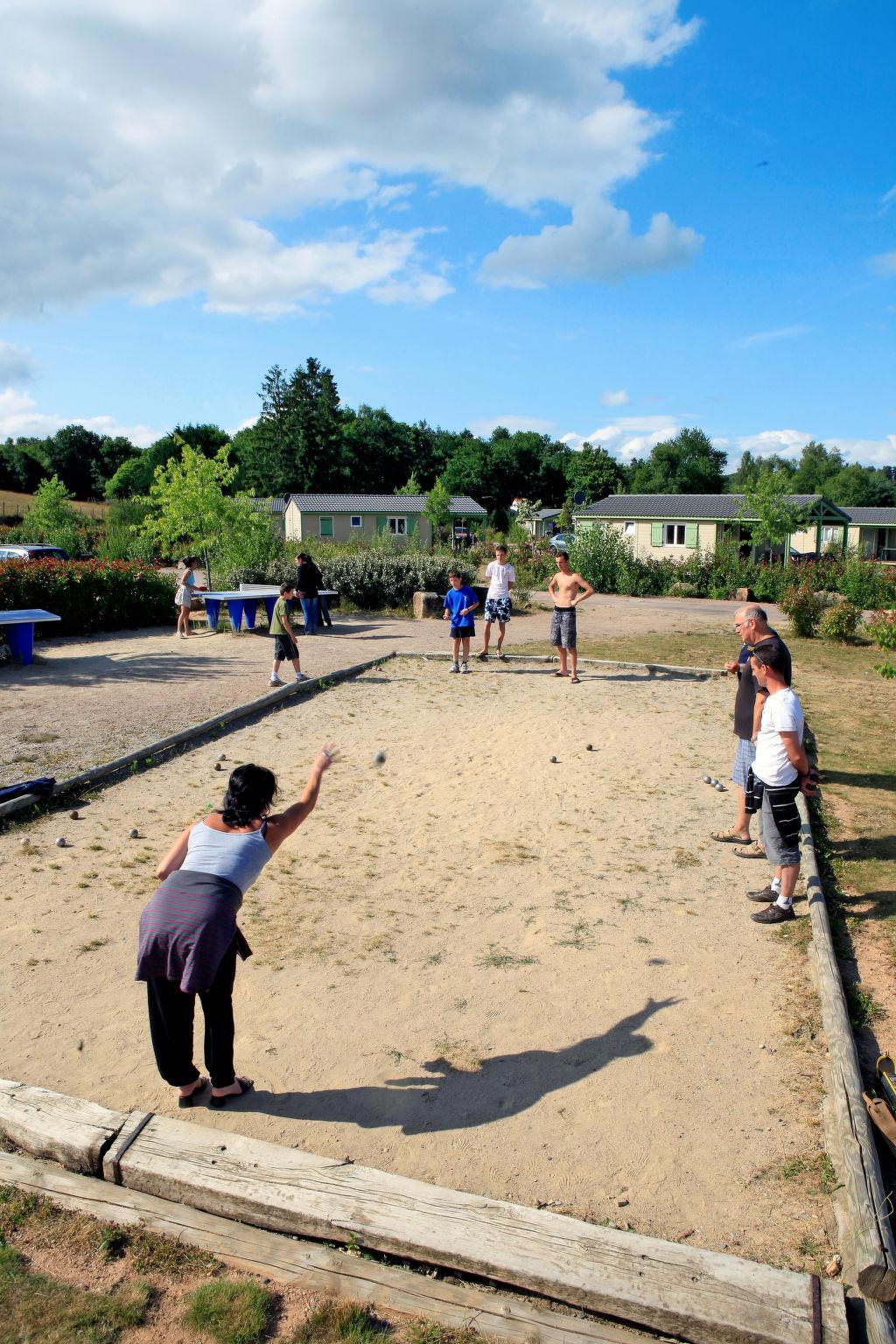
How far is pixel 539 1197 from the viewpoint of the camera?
3207mm

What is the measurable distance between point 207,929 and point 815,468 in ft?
360

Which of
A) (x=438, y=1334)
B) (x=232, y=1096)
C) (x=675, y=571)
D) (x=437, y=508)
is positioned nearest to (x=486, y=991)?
(x=232, y=1096)

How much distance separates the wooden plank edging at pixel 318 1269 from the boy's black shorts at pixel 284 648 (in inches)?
362

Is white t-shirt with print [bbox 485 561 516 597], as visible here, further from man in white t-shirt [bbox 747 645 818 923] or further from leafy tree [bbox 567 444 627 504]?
leafy tree [bbox 567 444 627 504]

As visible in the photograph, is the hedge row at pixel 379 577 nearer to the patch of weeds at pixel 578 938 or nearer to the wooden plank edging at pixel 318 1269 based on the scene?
the patch of weeds at pixel 578 938

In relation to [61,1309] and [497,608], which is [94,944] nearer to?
[61,1309]

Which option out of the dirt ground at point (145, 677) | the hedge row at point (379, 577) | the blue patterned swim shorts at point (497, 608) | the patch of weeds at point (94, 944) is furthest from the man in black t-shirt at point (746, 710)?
the hedge row at point (379, 577)

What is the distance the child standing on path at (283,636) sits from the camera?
12.0 m

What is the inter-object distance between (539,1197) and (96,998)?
2.49 metres

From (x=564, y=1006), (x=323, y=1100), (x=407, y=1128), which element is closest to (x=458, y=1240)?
(x=407, y=1128)

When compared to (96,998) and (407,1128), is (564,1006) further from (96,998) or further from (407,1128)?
(96,998)

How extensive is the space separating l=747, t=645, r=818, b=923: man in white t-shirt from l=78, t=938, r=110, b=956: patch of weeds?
12.6 ft

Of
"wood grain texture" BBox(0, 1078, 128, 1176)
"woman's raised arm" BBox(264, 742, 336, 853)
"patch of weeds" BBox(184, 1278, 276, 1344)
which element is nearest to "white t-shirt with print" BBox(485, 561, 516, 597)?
"woman's raised arm" BBox(264, 742, 336, 853)

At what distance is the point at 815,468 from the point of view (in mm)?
101625
